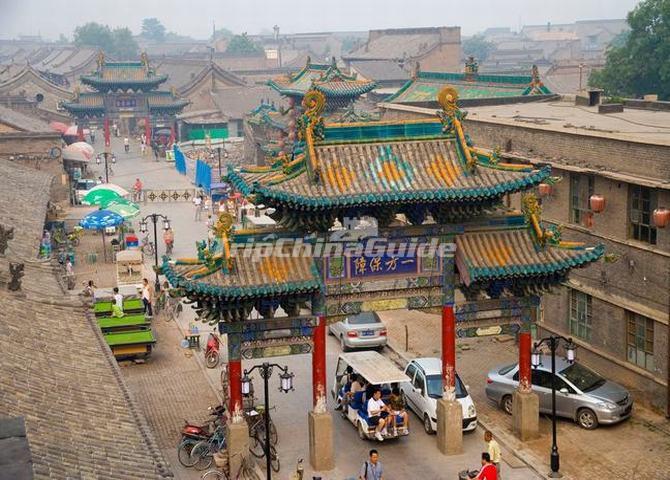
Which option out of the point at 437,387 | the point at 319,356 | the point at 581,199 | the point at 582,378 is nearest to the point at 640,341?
the point at 582,378

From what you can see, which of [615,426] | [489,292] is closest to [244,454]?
[489,292]

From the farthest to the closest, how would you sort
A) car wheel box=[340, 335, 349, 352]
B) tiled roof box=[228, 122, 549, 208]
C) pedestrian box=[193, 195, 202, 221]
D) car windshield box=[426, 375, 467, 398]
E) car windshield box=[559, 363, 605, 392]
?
pedestrian box=[193, 195, 202, 221] < car wheel box=[340, 335, 349, 352] < car windshield box=[559, 363, 605, 392] < car windshield box=[426, 375, 467, 398] < tiled roof box=[228, 122, 549, 208]

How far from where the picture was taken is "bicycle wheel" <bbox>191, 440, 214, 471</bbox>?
25.5 m

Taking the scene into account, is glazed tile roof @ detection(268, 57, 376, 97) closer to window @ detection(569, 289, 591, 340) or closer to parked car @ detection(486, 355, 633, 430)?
window @ detection(569, 289, 591, 340)

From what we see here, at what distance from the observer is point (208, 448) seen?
25688 mm

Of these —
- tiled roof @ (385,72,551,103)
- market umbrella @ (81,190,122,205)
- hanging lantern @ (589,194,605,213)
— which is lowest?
market umbrella @ (81,190,122,205)

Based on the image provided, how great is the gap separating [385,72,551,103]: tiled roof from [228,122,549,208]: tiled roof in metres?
25.9

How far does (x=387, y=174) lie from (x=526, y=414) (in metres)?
7.36

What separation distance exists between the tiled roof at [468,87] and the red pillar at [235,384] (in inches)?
1148

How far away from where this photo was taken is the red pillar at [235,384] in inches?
968

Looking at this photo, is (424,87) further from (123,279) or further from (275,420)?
(275,420)

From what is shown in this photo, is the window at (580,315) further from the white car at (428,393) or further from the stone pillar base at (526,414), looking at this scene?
the stone pillar base at (526,414)

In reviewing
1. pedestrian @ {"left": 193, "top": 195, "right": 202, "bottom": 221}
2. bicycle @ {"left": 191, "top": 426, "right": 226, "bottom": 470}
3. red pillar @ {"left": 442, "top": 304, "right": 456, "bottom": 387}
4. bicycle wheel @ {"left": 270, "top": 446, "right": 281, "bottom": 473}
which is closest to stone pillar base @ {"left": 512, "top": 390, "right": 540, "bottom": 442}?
red pillar @ {"left": 442, "top": 304, "right": 456, "bottom": 387}

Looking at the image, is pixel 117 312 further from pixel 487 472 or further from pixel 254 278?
pixel 487 472
